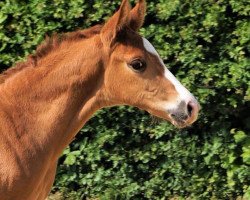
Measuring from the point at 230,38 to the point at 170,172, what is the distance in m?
1.44

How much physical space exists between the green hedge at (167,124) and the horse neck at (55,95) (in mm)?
1945

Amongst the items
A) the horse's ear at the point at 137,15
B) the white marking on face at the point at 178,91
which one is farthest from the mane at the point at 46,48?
the white marking on face at the point at 178,91

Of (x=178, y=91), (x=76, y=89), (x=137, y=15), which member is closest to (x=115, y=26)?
(x=137, y=15)

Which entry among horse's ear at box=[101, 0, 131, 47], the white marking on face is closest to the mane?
horse's ear at box=[101, 0, 131, 47]

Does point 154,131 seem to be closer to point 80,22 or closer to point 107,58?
point 80,22

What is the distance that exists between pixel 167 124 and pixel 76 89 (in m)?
2.15

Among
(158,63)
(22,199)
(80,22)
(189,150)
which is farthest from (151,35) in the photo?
(22,199)

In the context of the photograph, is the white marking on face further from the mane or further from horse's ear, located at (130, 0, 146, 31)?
the mane

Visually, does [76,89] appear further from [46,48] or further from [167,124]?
[167,124]

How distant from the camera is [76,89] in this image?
514 cm

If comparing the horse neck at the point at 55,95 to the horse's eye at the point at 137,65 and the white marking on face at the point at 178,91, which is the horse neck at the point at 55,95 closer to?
the horse's eye at the point at 137,65

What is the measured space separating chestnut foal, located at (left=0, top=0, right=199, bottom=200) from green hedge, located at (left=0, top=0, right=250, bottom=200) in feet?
5.90

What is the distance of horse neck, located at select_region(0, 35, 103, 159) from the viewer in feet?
16.7

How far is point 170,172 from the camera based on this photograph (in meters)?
7.40
